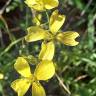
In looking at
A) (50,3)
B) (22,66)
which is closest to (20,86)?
(22,66)

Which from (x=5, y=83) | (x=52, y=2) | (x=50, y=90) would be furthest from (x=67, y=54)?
(x=52, y=2)

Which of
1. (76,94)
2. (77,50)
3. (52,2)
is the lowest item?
(76,94)

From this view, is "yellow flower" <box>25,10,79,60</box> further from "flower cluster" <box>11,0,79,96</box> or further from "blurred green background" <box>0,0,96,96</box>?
"blurred green background" <box>0,0,96,96</box>

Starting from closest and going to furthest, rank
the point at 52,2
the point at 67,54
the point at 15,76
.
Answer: the point at 52,2 < the point at 15,76 < the point at 67,54

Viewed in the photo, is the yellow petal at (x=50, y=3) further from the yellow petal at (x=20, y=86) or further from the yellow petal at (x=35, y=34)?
the yellow petal at (x=20, y=86)

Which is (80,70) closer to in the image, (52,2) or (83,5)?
(83,5)

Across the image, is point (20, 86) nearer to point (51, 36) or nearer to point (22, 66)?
point (22, 66)

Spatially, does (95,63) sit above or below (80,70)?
above
